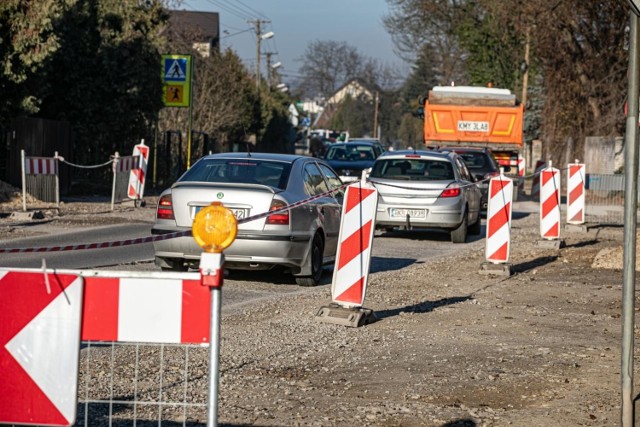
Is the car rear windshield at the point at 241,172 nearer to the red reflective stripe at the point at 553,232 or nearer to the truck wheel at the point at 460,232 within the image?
the red reflective stripe at the point at 553,232

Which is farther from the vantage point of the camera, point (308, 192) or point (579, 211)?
point (579, 211)

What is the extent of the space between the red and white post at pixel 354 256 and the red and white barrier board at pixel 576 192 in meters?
11.3

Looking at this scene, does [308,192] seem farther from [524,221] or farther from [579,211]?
[524,221]

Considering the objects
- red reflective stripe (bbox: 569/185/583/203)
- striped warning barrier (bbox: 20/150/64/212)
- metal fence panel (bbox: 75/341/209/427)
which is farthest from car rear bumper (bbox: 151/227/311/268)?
striped warning barrier (bbox: 20/150/64/212)

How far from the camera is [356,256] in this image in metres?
10.5

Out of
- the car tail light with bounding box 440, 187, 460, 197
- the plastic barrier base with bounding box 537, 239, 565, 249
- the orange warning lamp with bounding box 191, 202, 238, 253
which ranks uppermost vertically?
the orange warning lamp with bounding box 191, 202, 238, 253

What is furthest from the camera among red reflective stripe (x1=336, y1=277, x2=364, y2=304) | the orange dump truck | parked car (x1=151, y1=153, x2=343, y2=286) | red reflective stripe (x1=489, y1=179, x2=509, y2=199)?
the orange dump truck

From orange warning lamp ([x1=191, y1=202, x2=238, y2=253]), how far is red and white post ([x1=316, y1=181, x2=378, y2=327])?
623cm

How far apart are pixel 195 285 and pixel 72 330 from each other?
507 millimetres

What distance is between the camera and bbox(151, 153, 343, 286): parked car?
1249 centimetres

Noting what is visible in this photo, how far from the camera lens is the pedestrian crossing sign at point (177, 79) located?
3103cm

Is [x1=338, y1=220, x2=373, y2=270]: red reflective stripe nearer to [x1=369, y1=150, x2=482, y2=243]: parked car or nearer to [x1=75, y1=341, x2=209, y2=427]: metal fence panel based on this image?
[x1=75, y1=341, x2=209, y2=427]: metal fence panel

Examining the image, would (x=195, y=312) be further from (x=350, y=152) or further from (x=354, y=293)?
(x=350, y=152)

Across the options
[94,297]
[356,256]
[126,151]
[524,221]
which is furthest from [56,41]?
[94,297]
